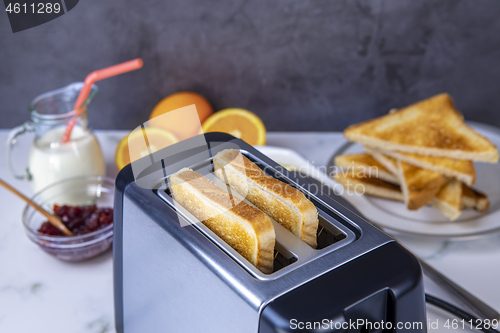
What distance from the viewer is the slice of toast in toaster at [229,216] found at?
486 mm

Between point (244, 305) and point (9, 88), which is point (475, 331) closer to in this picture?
point (244, 305)

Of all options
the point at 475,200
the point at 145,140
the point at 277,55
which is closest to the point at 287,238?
the point at 145,140

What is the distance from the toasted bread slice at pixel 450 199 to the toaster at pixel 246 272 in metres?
0.50

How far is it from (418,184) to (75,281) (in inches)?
29.5

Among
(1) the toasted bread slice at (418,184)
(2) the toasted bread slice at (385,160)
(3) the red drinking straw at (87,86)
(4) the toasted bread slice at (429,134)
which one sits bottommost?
(1) the toasted bread slice at (418,184)

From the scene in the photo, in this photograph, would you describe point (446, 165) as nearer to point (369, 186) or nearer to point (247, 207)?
point (369, 186)

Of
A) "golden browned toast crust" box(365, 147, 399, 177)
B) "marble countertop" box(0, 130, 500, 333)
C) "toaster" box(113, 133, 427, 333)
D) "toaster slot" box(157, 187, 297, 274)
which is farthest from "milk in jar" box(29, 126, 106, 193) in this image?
"golden browned toast crust" box(365, 147, 399, 177)

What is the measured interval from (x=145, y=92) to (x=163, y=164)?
744mm

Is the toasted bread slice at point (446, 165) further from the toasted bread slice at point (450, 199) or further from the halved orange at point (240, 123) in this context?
the halved orange at point (240, 123)

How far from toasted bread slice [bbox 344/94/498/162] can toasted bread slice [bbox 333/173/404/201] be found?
11 cm

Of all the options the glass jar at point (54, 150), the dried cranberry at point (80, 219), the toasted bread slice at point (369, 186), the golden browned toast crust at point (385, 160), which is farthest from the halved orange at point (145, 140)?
the golden browned toast crust at point (385, 160)

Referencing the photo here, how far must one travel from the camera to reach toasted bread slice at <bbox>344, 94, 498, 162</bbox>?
3.47ft

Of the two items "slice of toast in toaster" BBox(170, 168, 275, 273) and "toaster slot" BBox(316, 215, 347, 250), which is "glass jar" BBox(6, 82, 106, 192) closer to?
"slice of toast in toaster" BBox(170, 168, 275, 273)

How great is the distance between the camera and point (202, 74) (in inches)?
50.3
